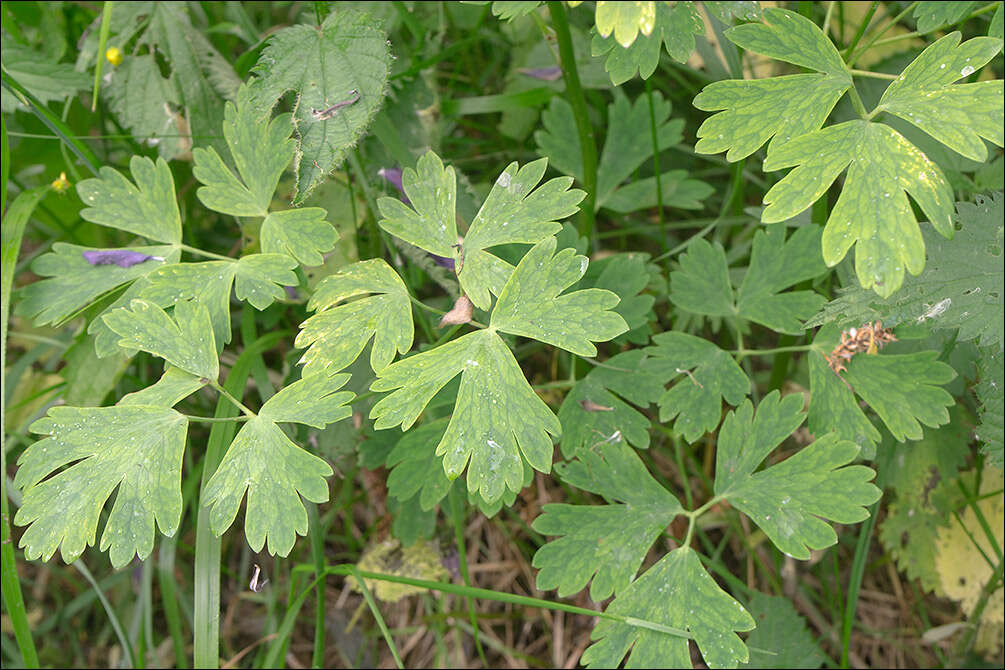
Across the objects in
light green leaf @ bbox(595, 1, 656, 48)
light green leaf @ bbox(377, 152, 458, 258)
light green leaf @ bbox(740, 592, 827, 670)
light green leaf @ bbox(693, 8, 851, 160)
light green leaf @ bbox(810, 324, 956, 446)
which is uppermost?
light green leaf @ bbox(595, 1, 656, 48)

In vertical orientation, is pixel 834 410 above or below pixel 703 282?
below

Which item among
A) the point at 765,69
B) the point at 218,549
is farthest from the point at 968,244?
the point at 218,549

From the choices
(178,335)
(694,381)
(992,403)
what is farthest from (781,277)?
(178,335)

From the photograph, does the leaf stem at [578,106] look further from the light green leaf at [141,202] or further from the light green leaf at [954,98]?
the light green leaf at [141,202]

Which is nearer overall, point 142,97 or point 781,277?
point 781,277

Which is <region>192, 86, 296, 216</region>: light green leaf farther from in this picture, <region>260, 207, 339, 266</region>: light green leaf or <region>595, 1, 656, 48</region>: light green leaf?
<region>595, 1, 656, 48</region>: light green leaf

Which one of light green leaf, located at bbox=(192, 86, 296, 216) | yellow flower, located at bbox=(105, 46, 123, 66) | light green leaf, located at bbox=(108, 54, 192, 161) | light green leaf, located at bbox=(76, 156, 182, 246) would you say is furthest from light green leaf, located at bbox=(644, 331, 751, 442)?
yellow flower, located at bbox=(105, 46, 123, 66)

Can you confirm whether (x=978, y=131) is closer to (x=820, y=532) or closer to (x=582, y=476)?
(x=820, y=532)

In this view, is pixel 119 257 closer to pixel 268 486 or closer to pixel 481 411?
pixel 268 486
